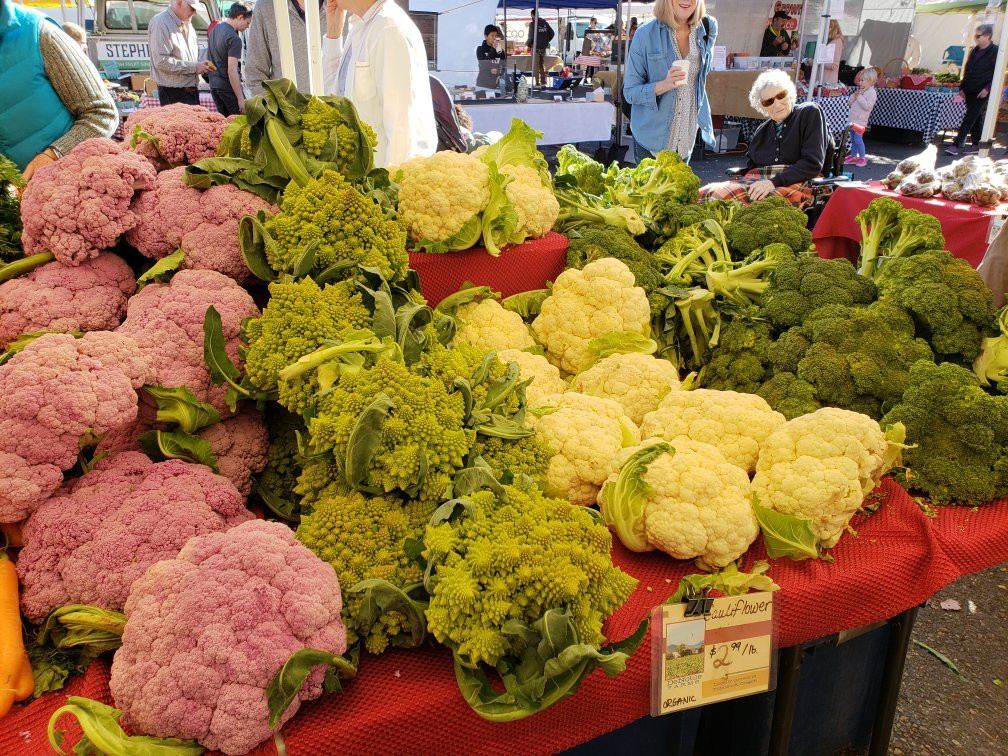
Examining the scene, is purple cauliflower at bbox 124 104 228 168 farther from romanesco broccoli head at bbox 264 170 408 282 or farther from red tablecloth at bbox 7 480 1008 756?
red tablecloth at bbox 7 480 1008 756

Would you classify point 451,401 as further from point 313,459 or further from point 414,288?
point 414,288

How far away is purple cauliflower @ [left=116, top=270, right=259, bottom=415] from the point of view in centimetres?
142

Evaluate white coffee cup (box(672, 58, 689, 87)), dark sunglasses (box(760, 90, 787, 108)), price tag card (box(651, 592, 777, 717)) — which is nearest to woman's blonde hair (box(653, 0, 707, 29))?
white coffee cup (box(672, 58, 689, 87))

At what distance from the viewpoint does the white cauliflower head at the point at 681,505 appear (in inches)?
52.4

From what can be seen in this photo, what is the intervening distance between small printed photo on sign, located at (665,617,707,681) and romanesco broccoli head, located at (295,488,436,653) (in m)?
0.42

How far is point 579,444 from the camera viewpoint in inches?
60.6

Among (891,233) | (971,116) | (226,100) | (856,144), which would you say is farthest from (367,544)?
(971,116)

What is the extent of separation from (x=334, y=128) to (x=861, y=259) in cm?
173

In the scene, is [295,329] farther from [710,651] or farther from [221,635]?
[710,651]

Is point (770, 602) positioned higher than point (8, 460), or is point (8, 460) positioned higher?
point (8, 460)

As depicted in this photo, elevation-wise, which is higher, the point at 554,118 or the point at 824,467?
the point at 554,118

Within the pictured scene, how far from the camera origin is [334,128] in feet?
5.86

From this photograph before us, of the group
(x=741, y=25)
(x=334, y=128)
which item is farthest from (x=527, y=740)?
(x=741, y=25)

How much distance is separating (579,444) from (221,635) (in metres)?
0.81
